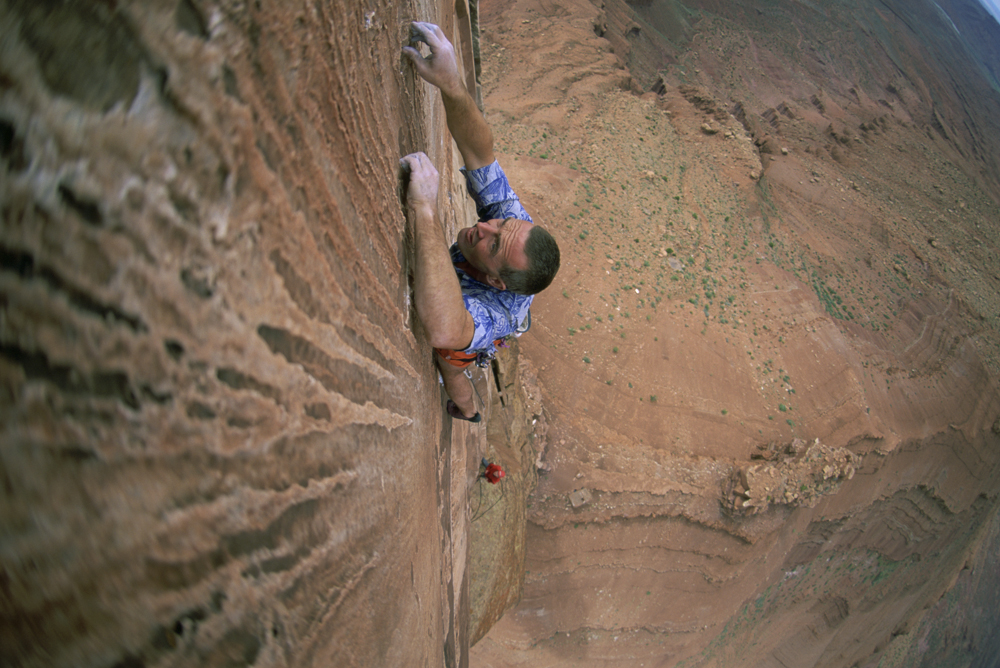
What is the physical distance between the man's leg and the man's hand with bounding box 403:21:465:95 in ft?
3.04

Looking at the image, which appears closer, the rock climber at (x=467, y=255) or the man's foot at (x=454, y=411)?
the rock climber at (x=467, y=255)

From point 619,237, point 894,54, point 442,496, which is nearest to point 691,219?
point 619,237

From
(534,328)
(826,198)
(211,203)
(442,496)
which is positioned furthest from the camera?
(826,198)

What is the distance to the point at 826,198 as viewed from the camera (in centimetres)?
830

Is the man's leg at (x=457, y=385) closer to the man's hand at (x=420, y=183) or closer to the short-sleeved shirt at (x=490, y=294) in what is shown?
the short-sleeved shirt at (x=490, y=294)

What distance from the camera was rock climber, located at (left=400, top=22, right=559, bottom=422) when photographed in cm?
132

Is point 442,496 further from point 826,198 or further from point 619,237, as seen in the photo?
point 826,198

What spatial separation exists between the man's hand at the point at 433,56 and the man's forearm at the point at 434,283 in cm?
47

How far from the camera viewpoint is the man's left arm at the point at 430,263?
1303 mm

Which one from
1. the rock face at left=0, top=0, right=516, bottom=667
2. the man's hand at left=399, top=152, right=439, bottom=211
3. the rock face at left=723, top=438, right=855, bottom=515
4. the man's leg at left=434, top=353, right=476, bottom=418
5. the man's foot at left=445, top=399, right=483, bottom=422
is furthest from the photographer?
the rock face at left=723, top=438, right=855, bottom=515

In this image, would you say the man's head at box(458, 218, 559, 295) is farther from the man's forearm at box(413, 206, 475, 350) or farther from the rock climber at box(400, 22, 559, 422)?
the man's forearm at box(413, 206, 475, 350)

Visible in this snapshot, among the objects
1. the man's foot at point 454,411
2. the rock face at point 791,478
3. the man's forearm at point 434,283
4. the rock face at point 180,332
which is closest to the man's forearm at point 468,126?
the man's forearm at point 434,283

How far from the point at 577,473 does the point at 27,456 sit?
4.15m

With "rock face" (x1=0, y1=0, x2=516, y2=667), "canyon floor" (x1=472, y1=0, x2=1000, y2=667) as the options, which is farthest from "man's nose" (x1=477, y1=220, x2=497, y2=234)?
"canyon floor" (x1=472, y1=0, x2=1000, y2=667)
